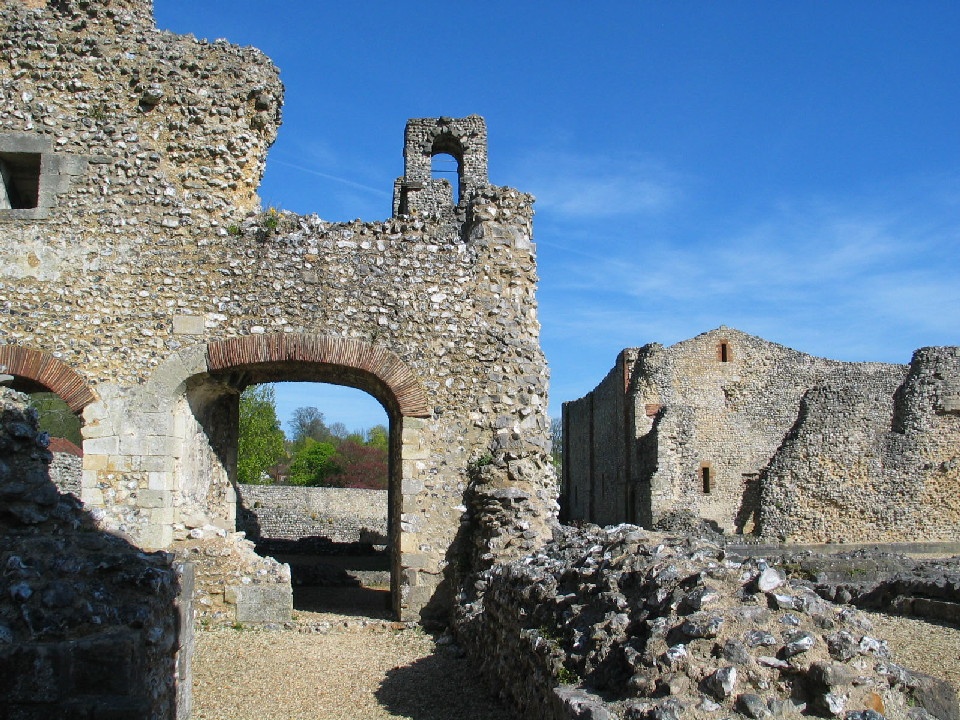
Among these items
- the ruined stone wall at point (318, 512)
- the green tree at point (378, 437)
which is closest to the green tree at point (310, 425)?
the green tree at point (378, 437)

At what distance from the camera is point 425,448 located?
9.19 m

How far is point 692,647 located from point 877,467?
80.1ft

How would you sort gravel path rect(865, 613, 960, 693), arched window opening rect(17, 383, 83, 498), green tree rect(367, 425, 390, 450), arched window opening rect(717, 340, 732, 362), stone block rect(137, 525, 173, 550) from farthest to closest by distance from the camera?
green tree rect(367, 425, 390, 450) → arched window opening rect(717, 340, 732, 362) → arched window opening rect(17, 383, 83, 498) → stone block rect(137, 525, 173, 550) → gravel path rect(865, 613, 960, 693)

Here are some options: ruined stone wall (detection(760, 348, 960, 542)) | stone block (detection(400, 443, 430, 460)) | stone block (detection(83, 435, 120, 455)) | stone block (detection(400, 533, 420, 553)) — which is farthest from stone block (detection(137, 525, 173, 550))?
ruined stone wall (detection(760, 348, 960, 542))

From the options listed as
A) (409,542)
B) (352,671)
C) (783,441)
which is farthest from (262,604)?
(783,441)

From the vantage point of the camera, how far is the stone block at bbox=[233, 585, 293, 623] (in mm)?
8539

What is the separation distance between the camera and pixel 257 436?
128ft

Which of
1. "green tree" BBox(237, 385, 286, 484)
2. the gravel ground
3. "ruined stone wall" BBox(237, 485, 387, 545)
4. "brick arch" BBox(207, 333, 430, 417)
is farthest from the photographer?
"green tree" BBox(237, 385, 286, 484)

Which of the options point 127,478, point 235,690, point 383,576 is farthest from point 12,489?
point 383,576

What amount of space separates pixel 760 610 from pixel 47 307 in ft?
26.4

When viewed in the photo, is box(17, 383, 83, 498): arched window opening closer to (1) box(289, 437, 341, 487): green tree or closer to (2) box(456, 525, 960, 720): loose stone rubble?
(2) box(456, 525, 960, 720): loose stone rubble

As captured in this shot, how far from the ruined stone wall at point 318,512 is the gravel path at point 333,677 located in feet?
43.2

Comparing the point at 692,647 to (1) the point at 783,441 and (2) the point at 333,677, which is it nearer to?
(2) the point at 333,677

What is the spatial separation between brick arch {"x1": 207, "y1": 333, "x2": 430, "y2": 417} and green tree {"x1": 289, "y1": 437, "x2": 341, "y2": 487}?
1314 inches
